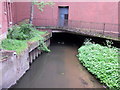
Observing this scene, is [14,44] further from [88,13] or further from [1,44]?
[88,13]

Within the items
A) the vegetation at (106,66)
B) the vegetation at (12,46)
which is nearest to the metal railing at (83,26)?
the vegetation at (106,66)

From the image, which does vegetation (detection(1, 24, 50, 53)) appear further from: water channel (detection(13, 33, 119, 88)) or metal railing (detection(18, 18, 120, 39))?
metal railing (detection(18, 18, 120, 39))

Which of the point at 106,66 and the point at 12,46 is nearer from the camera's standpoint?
Answer: the point at 106,66

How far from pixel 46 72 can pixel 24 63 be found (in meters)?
1.34

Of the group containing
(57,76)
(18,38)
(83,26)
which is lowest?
(57,76)

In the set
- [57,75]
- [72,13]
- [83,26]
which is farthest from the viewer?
[72,13]

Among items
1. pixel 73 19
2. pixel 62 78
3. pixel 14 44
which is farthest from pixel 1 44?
pixel 73 19

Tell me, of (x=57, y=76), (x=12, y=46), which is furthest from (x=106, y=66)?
(x=12, y=46)

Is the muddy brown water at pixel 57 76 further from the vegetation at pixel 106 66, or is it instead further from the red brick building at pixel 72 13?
the red brick building at pixel 72 13

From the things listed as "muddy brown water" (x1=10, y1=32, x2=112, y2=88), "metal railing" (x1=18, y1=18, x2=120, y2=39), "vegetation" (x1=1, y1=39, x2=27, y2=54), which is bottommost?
"muddy brown water" (x1=10, y1=32, x2=112, y2=88)

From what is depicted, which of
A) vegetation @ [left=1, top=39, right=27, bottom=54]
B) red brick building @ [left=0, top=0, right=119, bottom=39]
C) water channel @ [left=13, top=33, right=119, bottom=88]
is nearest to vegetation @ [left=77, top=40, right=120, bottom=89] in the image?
water channel @ [left=13, top=33, right=119, bottom=88]

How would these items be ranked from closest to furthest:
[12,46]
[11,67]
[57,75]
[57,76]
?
[11,67], [12,46], [57,76], [57,75]

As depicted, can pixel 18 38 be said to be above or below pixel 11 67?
above

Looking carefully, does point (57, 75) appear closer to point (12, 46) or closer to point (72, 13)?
point (12, 46)
